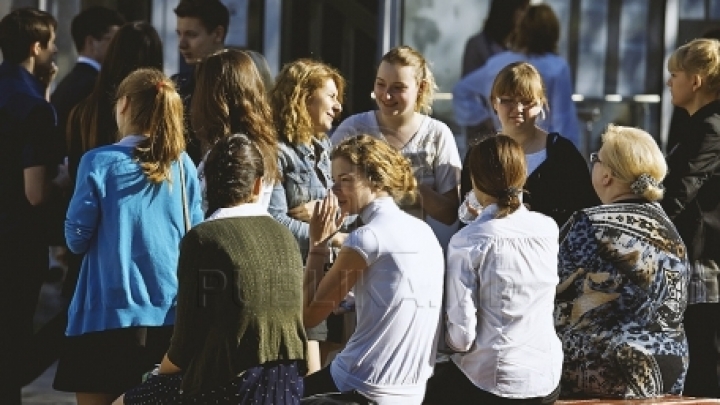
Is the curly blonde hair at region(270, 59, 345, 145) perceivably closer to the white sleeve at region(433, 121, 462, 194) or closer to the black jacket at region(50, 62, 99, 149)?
the white sleeve at region(433, 121, 462, 194)

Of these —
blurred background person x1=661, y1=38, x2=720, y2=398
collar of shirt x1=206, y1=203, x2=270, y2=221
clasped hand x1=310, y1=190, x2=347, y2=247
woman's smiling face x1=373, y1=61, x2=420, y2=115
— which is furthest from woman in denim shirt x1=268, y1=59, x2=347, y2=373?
blurred background person x1=661, y1=38, x2=720, y2=398

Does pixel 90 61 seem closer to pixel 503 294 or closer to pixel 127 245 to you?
pixel 127 245

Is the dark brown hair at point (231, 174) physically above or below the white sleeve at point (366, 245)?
above

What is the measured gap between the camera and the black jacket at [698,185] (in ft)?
22.4

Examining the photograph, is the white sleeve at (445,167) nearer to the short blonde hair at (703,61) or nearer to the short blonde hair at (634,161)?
the short blonde hair at (634,161)

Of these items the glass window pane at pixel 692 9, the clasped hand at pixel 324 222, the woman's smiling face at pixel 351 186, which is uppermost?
the glass window pane at pixel 692 9

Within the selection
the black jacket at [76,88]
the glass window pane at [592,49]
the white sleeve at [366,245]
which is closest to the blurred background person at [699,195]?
the white sleeve at [366,245]

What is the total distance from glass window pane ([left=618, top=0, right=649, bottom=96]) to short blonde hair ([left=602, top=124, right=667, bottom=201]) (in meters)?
4.01

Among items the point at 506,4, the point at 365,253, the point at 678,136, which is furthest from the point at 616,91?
A: the point at 365,253

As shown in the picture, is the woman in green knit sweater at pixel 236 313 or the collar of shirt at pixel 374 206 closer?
the woman in green knit sweater at pixel 236 313

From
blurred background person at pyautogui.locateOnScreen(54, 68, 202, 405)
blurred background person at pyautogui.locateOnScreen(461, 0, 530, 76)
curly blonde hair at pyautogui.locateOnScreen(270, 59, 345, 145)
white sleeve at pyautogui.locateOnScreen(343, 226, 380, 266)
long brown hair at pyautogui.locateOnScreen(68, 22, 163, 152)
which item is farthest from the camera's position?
blurred background person at pyautogui.locateOnScreen(461, 0, 530, 76)

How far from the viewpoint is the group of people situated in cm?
479

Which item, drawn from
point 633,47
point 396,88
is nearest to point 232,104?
point 396,88

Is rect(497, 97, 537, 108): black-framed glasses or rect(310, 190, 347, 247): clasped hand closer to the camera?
rect(310, 190, 347, 247): clasped hand
